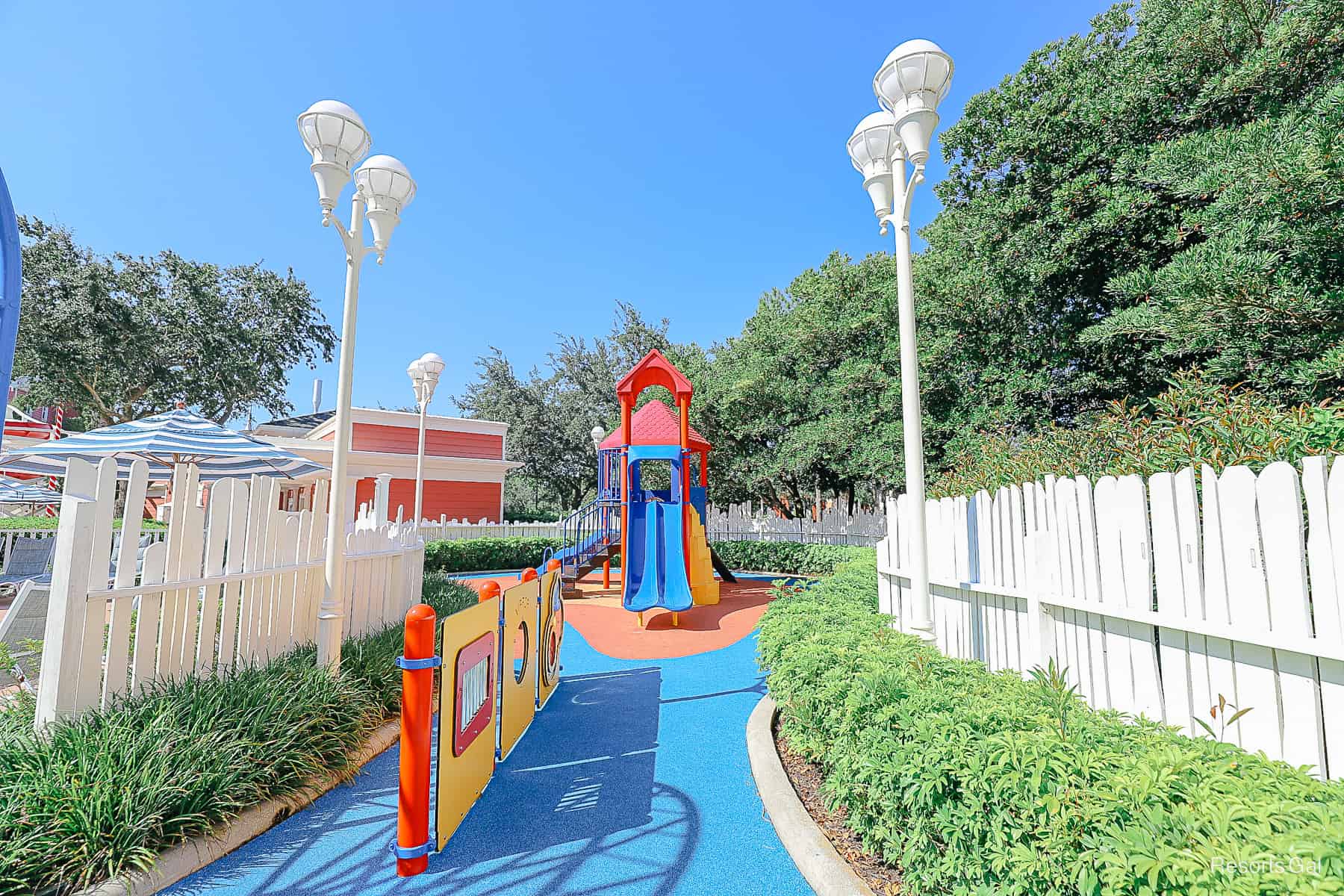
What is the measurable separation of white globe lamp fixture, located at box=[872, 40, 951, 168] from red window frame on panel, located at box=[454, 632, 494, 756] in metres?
4.51

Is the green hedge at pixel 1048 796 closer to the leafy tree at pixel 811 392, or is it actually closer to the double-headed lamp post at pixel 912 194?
the double-headed lamp post at pixel 912 194

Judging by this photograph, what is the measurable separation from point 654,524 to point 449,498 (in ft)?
51.7

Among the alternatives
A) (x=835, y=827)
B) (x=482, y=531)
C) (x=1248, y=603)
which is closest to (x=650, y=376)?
(x=835, y=827)

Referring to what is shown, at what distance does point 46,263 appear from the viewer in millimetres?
20906

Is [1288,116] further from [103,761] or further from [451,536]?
[451,536]

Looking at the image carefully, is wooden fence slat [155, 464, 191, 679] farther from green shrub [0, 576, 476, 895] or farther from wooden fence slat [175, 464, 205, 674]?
green shrub [0, 576, 476, 895]

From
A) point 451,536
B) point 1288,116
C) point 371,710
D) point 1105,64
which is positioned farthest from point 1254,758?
point 451,536

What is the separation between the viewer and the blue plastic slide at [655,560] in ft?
33.8

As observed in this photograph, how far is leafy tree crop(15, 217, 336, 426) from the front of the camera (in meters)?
21.2

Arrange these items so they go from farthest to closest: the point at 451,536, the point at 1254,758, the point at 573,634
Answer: the point at 451,536 → the point at 573,634 → the point at 1254,758

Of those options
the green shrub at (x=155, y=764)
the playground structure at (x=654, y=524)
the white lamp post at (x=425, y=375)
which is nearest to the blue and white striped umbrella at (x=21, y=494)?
the white lamp post at (x=425, y=375)

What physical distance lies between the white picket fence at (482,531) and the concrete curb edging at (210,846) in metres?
15.6

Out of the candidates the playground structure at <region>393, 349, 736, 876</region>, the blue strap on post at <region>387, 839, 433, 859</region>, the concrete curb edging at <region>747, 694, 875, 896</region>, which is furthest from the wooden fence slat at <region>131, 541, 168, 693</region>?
the concrete curb edging at <region>747, 694, 875, 896</region>

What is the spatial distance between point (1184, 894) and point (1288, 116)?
10.3 metres
